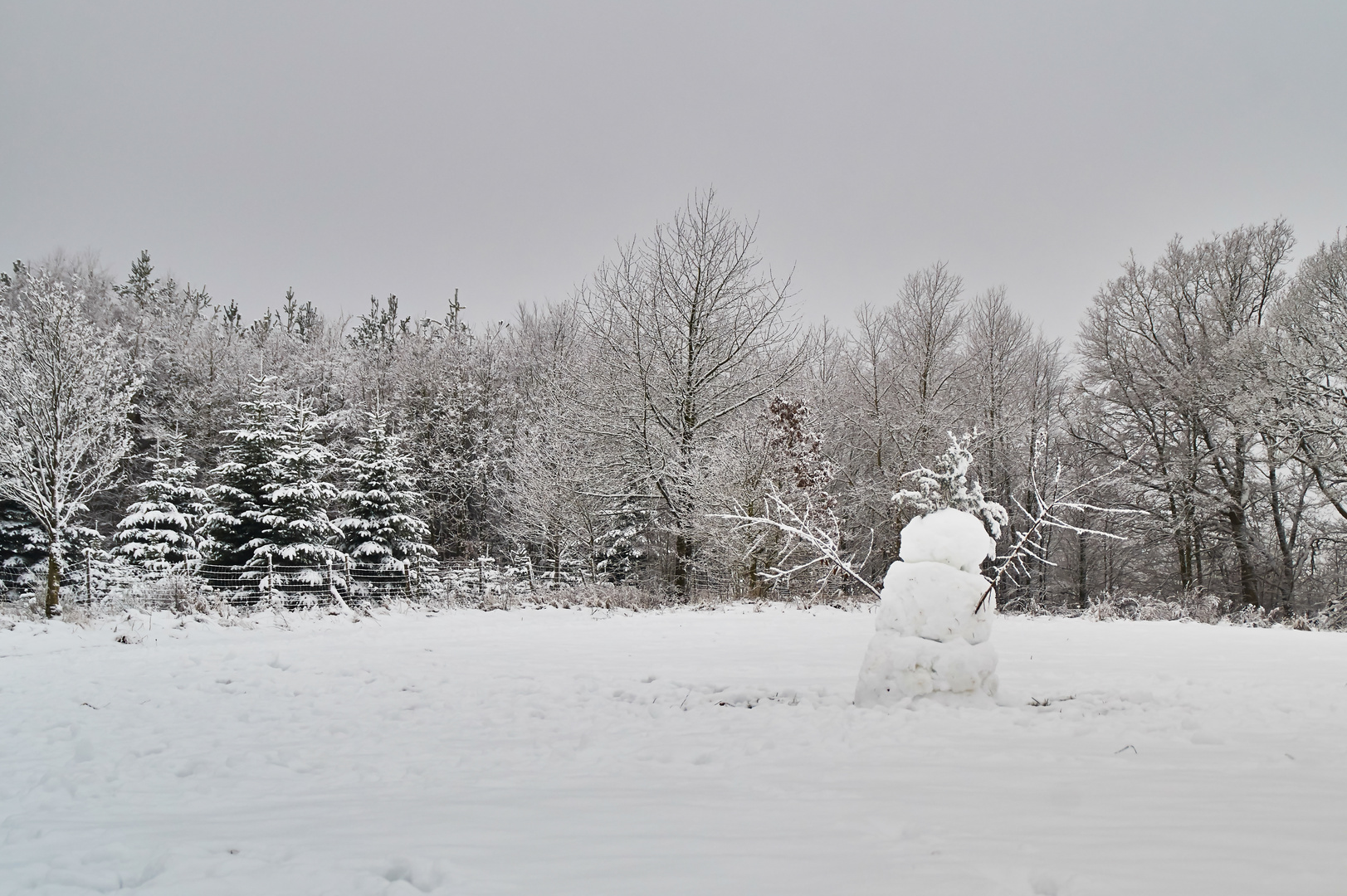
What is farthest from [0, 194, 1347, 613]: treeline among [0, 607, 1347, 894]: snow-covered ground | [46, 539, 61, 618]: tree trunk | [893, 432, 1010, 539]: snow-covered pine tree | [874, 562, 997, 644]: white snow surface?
[0, 607, 1347, 894]: snow-covered ground

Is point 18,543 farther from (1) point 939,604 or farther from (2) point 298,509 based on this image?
(1) point 939,604

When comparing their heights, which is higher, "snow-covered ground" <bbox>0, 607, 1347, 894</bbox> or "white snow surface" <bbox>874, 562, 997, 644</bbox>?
"white snow surface" <bbox>874, 562, 997, 644</bbox>

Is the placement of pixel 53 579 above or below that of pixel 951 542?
below

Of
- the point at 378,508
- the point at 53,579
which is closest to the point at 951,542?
the point at 53,579

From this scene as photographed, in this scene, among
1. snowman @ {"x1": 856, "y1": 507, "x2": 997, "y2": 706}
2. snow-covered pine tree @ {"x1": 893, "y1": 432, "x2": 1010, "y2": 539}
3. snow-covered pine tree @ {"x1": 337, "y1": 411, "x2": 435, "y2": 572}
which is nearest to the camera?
snowman @ {"x1": 856, "y1": 507, "x2": 997, "y2": 706}

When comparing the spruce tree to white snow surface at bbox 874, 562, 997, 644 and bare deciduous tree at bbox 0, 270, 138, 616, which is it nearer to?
bare deciduous tree at bbox 0, 270, 138, 616

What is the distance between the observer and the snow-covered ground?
1915 mm

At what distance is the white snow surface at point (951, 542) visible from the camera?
14.7ft

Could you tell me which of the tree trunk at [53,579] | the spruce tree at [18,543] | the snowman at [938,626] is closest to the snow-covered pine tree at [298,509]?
the spruce tree at [18,543]

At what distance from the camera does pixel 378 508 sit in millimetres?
20625

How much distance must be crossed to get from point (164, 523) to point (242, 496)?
3.17 metres

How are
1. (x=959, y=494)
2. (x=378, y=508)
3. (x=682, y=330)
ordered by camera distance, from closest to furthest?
(x=959, y=494) → (x=682, y=330) → (x=378, y=508)

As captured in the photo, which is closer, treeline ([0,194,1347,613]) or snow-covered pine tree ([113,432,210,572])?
treeline ([0,194,1347,613])

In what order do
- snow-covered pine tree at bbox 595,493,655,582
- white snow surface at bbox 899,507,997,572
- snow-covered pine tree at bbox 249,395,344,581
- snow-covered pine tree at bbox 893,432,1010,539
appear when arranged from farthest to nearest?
snow-covered pine tree at bbox 595,493,655,582 → snow-covered pine tree at bbox 249,395,344,581 → snow-covered pine tree at bbox 893,432,1010,539 → white snow surface at bbox 899,507,997,572
